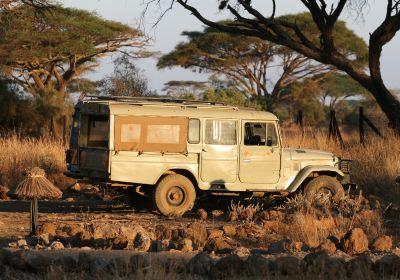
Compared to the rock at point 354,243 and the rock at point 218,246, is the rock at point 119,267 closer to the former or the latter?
the rock at point 218,246

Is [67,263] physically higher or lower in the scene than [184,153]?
lower

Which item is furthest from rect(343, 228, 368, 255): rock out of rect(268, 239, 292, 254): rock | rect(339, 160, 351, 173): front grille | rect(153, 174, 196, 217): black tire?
rect(339, 160, 351, 173): front grille

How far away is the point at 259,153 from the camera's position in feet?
50.0

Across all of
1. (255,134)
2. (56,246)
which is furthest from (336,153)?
(56,246)

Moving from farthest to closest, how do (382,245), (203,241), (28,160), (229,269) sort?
(28,160)
(203,241)
(382,245)
(229,269)

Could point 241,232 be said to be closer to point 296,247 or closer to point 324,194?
point 296,247

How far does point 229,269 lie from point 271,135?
7.63 metres

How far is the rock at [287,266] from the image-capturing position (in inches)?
308

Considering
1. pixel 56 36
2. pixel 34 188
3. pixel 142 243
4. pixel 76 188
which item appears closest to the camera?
pixel 142 243

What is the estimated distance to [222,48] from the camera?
47.3m

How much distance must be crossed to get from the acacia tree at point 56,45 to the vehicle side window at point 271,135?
22.3 m

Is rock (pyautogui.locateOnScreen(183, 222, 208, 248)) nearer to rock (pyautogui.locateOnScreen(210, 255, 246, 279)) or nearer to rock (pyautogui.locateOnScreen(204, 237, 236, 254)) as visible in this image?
rock (pyautogui.locateOnScreen(204, 237, 236, 254))

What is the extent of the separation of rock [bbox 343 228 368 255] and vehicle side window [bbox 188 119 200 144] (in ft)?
16.8

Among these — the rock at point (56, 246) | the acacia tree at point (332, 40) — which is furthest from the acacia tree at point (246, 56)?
the rock at point (56, 246)
